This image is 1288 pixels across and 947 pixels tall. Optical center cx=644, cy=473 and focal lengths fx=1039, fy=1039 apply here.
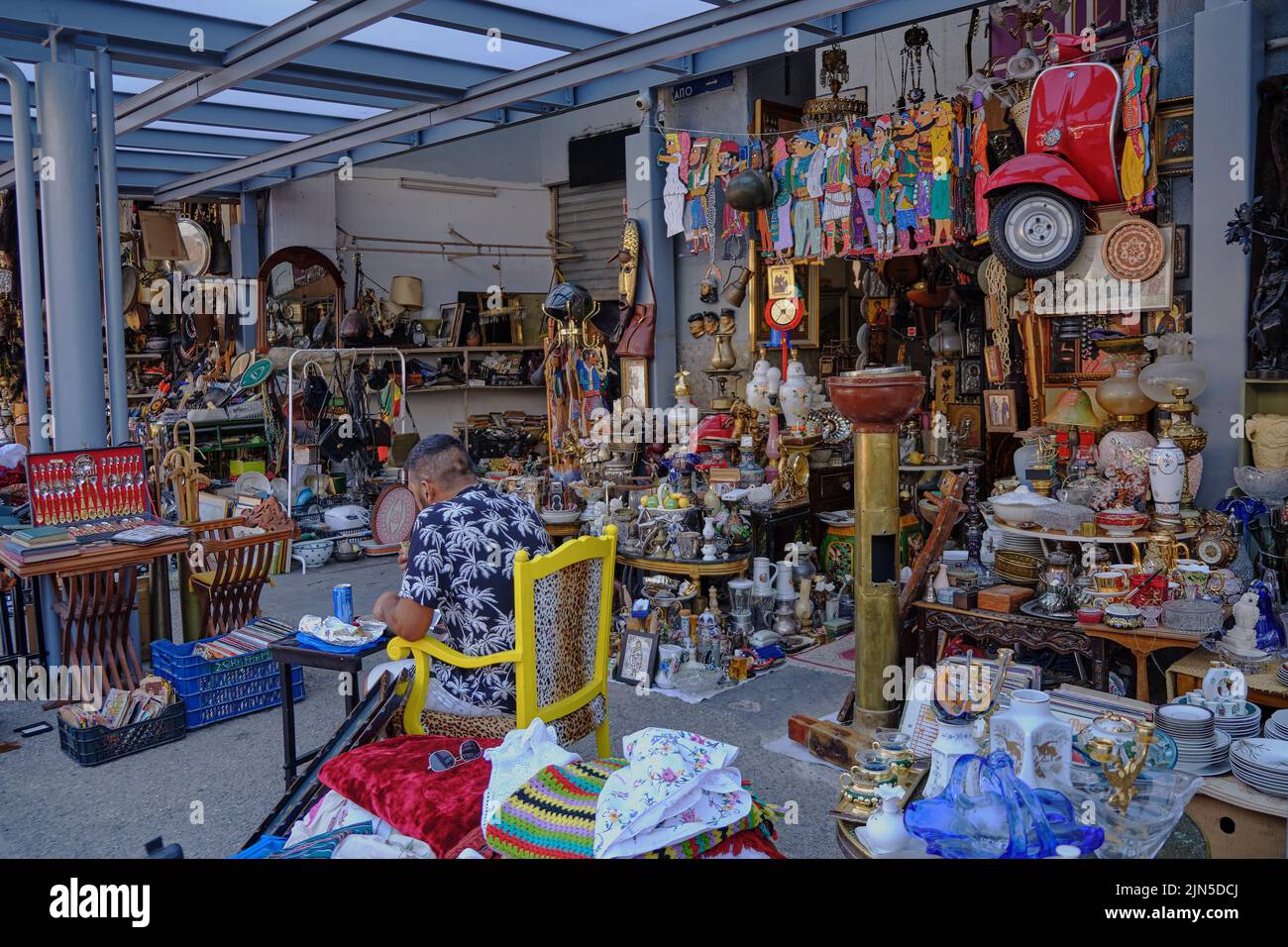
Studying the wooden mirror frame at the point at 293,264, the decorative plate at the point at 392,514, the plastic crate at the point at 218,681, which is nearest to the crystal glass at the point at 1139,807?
the plastic crate at the point at 218,681

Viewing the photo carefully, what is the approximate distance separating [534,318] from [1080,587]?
969 cm

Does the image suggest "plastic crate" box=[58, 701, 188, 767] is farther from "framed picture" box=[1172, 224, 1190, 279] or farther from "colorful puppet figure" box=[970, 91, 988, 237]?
"framed picture" box=[1172, 224, 1190, 279]

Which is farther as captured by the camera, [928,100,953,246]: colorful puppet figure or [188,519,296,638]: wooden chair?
[928,100,953,246]: colorful puppet figure

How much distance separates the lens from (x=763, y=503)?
6.57 m

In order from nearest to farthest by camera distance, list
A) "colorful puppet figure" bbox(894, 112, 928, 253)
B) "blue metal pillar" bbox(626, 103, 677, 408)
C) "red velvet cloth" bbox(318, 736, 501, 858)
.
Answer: "red velvet cloth" bbox(318, 736, 501, 858), "colorful puppet figure" bbox(894, 112, 928, 253), "blue metal pillar" bbox(626, 103, 677, 408)

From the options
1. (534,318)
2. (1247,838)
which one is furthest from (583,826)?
(534,318)

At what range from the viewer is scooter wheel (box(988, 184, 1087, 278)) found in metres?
6.12

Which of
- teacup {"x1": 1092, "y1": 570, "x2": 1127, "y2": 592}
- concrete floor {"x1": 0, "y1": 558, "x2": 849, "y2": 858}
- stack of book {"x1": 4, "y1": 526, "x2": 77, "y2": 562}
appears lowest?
concrete floor {"x1": 0, "y1": 558, "x2": 849, "y2": 858}

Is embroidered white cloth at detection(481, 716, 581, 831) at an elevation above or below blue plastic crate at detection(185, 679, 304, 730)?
above

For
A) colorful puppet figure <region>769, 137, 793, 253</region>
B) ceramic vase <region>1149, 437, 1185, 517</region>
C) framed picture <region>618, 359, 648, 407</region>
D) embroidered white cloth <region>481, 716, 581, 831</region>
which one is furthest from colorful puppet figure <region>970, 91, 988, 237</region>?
embroidered white cloth <region>481, 716, 581, 831</region>

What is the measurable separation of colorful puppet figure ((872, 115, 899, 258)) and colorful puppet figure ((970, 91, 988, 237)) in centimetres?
52

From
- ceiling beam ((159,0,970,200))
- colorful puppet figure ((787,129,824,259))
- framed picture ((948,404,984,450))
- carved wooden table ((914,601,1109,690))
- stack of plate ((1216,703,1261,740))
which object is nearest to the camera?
stack of plate ((1216,703,1261,740))

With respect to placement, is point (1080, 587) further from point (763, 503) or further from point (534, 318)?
point (534, 318)

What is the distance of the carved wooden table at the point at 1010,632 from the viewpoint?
423 centimetres
